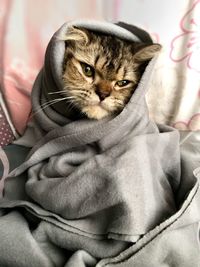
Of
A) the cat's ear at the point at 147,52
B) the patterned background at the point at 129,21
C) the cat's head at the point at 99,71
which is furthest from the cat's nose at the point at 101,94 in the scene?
the patterned background at the point at 129,21

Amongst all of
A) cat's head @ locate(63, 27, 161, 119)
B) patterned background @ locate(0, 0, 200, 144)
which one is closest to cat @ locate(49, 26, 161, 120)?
cat's head @ locate(63, 27, 161, 119)

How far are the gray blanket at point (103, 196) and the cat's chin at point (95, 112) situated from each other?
19mm

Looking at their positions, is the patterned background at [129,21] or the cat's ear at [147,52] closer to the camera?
the cat's ear at [147,52]

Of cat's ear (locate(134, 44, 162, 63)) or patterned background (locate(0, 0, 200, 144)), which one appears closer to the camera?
cat's ear (locate(134, 44, 162, 63))

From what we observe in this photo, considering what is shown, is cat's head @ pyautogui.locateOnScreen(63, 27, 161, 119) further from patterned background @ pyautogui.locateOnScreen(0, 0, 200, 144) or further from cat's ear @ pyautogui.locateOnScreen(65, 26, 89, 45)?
patterned background @ pyautogui.locateOnScreen(0, 0, 200, 144)

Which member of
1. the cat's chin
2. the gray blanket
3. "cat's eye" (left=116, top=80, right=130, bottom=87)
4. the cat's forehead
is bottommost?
the gray blanket

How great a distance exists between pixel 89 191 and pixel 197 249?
310 millimetres

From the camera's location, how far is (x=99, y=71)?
1.02 m

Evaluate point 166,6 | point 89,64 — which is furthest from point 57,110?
point 166,6

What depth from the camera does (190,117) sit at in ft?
4.75

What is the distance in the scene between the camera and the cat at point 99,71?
1005mm

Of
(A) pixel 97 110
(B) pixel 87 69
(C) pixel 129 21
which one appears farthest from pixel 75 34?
(C) pixel 129 21

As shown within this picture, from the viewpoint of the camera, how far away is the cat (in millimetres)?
1005

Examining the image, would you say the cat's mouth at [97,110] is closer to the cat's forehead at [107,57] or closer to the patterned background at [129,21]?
the cat's forehead at [107,57]
